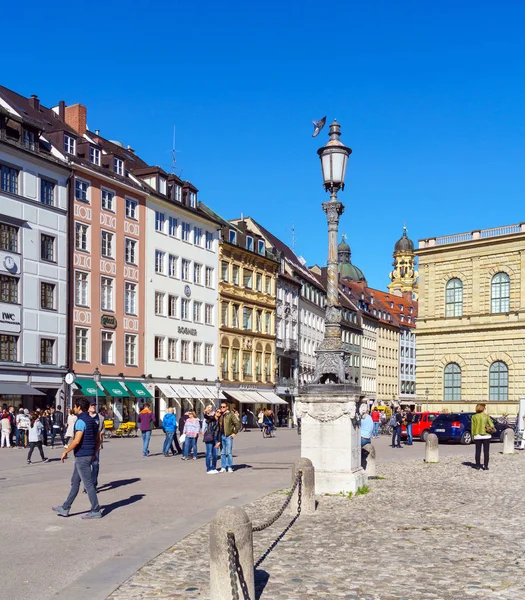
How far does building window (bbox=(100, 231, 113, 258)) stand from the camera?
49778 millimetres

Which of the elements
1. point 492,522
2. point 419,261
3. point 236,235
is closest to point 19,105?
point 236,235

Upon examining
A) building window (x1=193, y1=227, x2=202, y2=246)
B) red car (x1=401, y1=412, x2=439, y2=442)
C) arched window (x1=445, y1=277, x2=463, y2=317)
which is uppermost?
building window (x1=193, y1=227, x2=202, y2=246)

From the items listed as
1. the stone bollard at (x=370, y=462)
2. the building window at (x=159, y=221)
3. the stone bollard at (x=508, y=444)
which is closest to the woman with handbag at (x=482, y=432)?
the stone bollard at (x=370, y=462)

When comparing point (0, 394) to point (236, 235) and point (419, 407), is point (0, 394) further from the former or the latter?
point (419, 407)

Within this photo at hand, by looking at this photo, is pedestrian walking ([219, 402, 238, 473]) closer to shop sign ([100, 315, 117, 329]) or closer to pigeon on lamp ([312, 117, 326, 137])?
pigeon on lamp ([312, 117, 326, 137])

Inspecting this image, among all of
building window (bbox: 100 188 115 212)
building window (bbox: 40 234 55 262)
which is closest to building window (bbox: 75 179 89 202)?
building window (bbox: 100 188 115 212)

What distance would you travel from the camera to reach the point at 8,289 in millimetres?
42344

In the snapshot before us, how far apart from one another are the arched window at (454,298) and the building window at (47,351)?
33.5 m

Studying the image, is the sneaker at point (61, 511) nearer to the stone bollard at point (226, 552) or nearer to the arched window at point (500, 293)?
the stone bollard at point (226, 552)

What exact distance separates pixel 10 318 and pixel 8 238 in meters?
3.98

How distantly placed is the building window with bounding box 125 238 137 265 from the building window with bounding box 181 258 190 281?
231 inches

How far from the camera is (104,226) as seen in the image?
4988 cm

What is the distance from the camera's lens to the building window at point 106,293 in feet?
163

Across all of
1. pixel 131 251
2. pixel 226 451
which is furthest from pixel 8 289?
pixel 226 451
